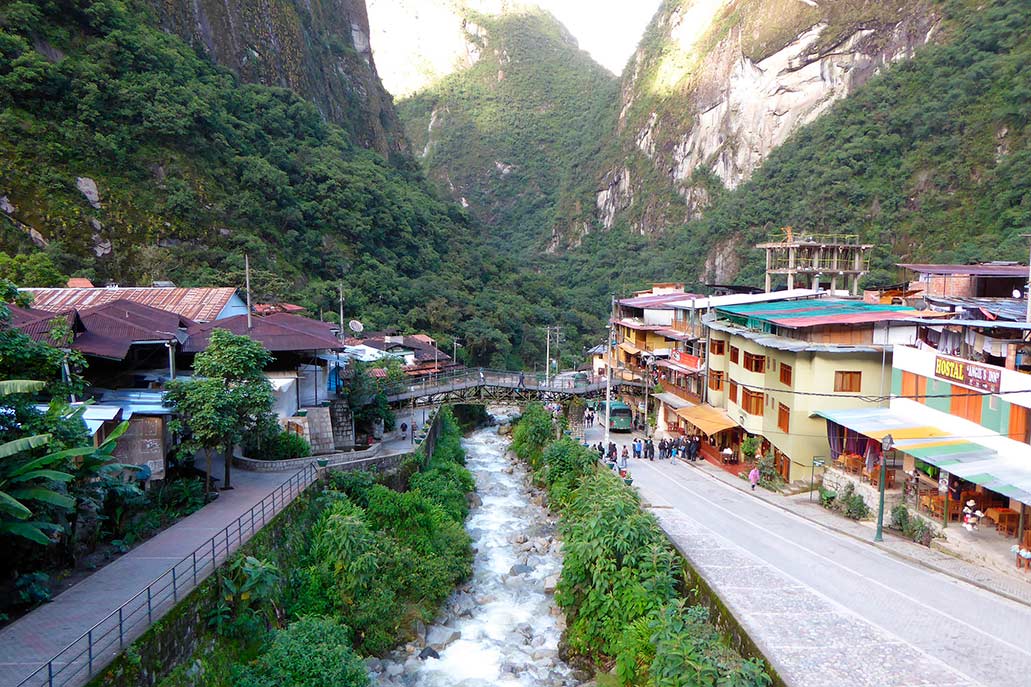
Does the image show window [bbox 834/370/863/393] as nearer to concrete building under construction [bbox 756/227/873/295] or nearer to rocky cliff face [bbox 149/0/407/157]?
concrete building under construction [bbox 756/227/873/295]

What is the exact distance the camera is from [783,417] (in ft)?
84.7

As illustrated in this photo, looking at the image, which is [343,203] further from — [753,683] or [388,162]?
[753,683]

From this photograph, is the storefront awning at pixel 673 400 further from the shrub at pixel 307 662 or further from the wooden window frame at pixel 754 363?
the shrub at pixel 307 662

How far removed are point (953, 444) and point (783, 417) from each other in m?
7.54

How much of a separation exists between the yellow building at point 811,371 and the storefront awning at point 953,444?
4.48ft

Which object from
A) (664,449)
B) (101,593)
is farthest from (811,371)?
(101,593)

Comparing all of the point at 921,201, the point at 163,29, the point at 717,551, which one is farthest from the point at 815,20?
the point at 717,551

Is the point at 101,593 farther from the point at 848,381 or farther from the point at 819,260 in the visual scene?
the point at 819,260

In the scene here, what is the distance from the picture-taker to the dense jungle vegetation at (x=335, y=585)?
532 inches

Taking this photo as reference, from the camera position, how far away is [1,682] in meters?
9.62

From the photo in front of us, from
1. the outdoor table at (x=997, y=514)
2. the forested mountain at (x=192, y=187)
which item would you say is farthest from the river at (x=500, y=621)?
the forested mountain at (x=192, y=187)

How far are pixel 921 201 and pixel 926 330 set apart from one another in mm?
55463

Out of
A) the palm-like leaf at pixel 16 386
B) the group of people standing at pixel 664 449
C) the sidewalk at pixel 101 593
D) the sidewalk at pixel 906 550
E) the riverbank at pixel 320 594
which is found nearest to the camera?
the sidewalk at pixel 101 593

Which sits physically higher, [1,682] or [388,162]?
[388,162]
